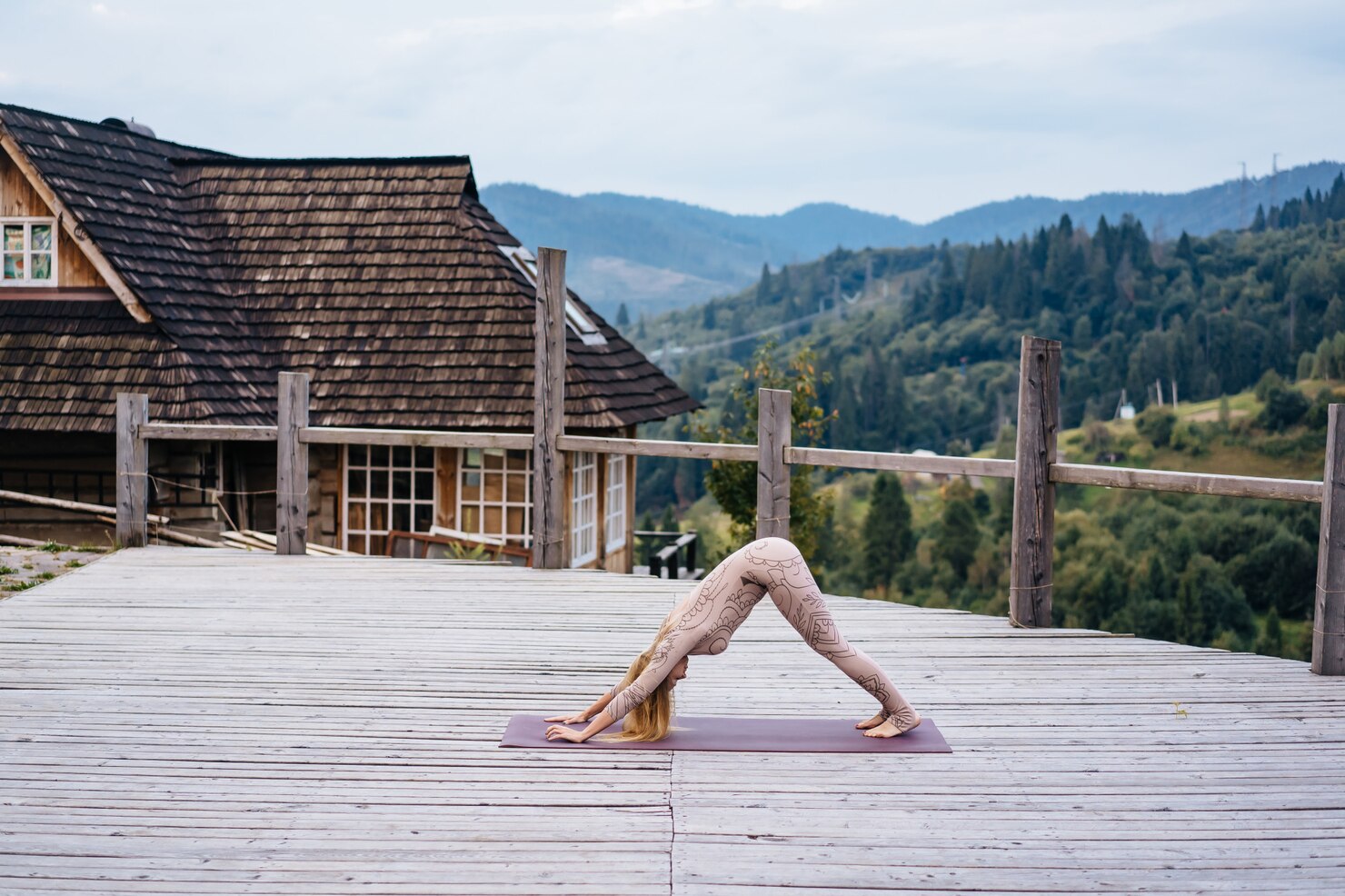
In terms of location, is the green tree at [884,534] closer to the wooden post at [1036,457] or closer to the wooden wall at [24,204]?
the wooden wall at [24,204]

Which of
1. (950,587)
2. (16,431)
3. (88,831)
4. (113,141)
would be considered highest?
(113,141)

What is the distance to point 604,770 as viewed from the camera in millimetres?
4719

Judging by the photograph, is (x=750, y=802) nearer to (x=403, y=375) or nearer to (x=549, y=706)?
(x=549, y=706)

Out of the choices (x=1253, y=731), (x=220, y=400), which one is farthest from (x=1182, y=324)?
(x=1253, y=731)

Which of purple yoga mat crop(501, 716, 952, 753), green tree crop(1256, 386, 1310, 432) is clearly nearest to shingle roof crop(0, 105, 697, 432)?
purple yoga mat crop(501, 716, 952, 753)

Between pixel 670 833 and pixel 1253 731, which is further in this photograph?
pixel 1253 731

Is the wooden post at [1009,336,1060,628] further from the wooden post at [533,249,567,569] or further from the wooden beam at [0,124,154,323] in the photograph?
the wooden beam at [0,124,154,323]

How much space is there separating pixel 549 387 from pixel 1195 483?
13.7 feet

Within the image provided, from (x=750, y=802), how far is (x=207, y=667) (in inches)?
117

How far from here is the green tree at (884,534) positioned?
55.5 metres

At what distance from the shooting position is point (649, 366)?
1773 cm

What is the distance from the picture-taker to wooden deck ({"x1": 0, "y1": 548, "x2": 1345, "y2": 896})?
12.5 ft

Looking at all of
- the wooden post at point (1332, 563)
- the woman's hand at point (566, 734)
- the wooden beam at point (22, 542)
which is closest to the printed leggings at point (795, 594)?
the woman's hand at point (566, 734)

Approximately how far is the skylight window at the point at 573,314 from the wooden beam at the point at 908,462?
859 cm
